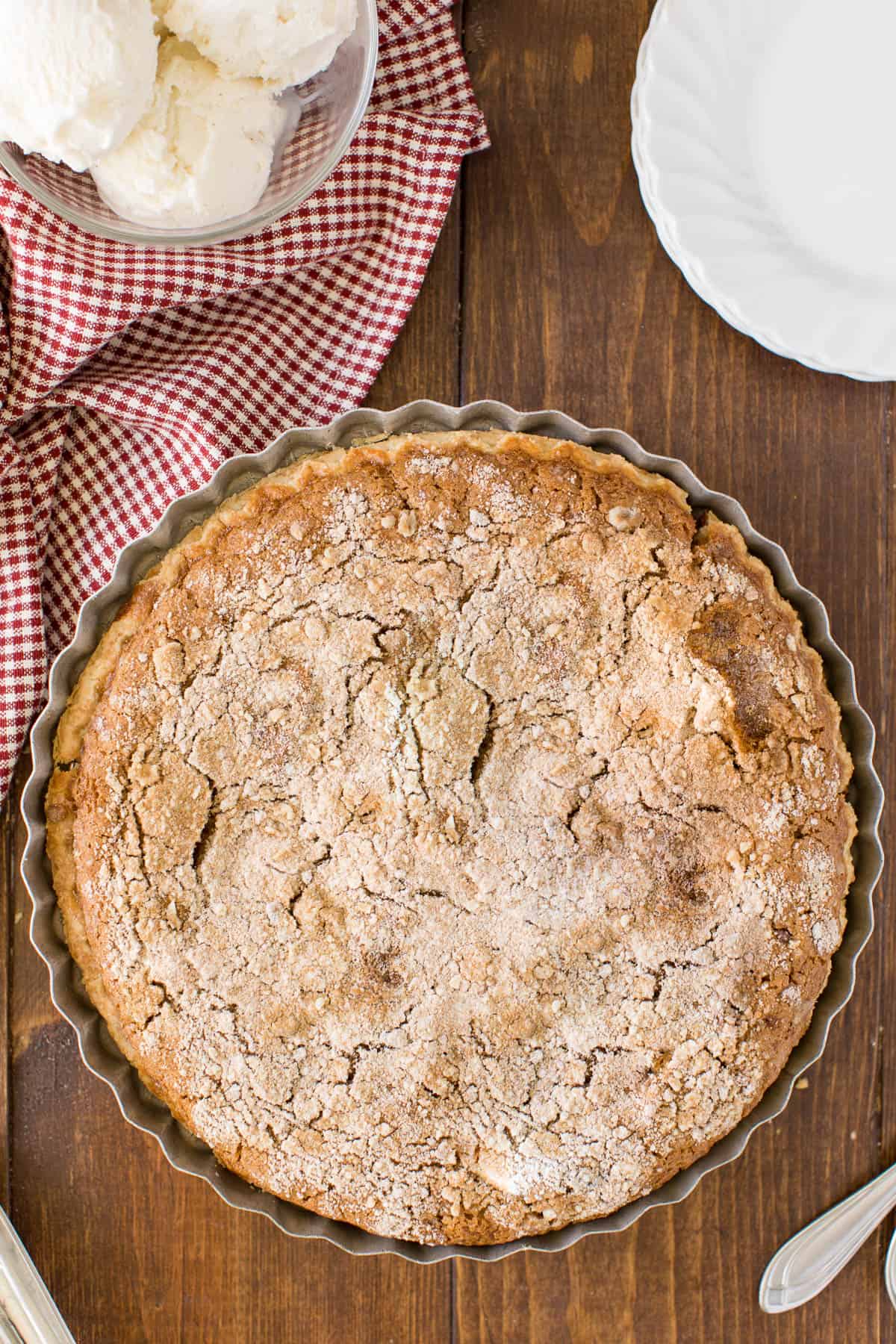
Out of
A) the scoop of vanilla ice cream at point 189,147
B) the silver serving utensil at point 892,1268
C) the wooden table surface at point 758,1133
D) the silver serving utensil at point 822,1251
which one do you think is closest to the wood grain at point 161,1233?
the wooden table surface at point 758,1133

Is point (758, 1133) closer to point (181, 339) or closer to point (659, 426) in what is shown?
point (659, 426)

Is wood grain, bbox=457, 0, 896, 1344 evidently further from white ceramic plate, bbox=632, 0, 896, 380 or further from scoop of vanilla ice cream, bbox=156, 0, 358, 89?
scoop of vanilla ice cream, bbox=156, 0, 358, 89

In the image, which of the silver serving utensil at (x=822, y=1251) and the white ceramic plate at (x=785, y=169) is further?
the silver serving utensil at (x=822, y=1251)

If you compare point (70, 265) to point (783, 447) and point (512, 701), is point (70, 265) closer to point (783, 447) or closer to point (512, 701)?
point (512, 701)

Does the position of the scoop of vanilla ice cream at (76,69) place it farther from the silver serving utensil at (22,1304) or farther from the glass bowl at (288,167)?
the silver serving utensil at (22,1304)

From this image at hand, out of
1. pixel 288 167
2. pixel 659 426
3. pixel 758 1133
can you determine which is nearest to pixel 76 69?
pixel 288 167


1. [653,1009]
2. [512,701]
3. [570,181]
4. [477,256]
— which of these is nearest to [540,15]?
[570,181]
